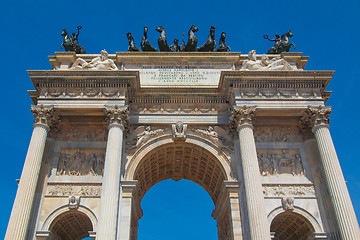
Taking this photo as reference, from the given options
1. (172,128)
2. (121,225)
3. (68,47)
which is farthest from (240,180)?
(68,47)

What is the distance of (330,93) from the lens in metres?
23.4

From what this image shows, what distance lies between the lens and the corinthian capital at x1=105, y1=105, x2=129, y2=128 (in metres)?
20.3

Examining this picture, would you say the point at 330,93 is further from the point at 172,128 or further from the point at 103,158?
the point at 103,158

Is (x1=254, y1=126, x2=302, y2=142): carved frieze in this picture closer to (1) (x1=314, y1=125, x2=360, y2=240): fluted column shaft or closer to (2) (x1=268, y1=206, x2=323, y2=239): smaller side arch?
(1) (x1=314, y1=125, x2=360, y2=240): fluted column shaft

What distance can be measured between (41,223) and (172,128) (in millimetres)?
8749

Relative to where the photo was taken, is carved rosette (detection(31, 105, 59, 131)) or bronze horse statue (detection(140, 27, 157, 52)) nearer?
carved rosette (detection(31, 105, 59, 131))

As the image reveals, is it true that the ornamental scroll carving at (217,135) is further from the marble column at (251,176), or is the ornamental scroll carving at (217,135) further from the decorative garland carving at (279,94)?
the decorative garland carving at (279,94)

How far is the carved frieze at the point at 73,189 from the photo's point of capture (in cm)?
1977

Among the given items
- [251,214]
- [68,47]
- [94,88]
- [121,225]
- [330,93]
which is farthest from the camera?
[68,47]

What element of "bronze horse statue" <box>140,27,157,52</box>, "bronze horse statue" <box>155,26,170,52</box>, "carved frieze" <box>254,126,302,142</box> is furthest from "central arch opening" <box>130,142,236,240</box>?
"bronze horse statue" <box>155,26,170,52</box>

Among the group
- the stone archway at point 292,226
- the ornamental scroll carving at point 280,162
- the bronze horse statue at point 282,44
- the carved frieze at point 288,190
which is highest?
the bronze horse statue at point 282,44

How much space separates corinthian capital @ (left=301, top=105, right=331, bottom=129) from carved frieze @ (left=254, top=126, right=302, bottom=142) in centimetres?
145

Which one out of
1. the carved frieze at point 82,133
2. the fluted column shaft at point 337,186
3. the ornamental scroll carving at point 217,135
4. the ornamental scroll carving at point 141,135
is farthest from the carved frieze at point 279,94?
the carved frieze at point 82,133

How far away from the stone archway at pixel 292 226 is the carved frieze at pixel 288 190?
1.02 m
